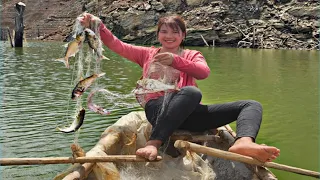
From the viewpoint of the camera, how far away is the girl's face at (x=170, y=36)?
3.69 m

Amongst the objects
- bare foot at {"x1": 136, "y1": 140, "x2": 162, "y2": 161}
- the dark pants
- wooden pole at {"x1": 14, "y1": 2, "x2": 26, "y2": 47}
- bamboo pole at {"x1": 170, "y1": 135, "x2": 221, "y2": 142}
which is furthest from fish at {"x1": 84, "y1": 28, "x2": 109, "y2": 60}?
wooden pole at {"x1": 14, "y1": 2, "x2": 26, "y2": 47}

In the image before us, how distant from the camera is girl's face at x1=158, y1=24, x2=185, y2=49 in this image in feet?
12.1

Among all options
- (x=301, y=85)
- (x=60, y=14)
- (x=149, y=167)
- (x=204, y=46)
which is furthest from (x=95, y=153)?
(x=60, y=14)

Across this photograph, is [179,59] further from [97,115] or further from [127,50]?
[97,115]

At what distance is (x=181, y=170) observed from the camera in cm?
374

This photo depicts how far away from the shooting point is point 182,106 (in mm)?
3326

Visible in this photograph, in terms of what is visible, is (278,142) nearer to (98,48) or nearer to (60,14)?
(98,48)

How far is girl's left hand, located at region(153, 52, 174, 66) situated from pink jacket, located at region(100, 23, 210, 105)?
4 cm

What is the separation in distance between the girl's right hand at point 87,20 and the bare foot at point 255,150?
1673 millimetres

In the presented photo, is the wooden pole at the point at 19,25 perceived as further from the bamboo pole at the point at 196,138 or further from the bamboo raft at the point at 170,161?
the bamboo pole at the point at 196,138

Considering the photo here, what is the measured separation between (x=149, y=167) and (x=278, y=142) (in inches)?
122

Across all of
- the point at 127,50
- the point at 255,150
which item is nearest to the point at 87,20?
the point at 127,50

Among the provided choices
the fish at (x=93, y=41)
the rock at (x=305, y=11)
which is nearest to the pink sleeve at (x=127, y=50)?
the fish at (x=93, y=41)

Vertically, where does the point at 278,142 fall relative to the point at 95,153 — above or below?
below
